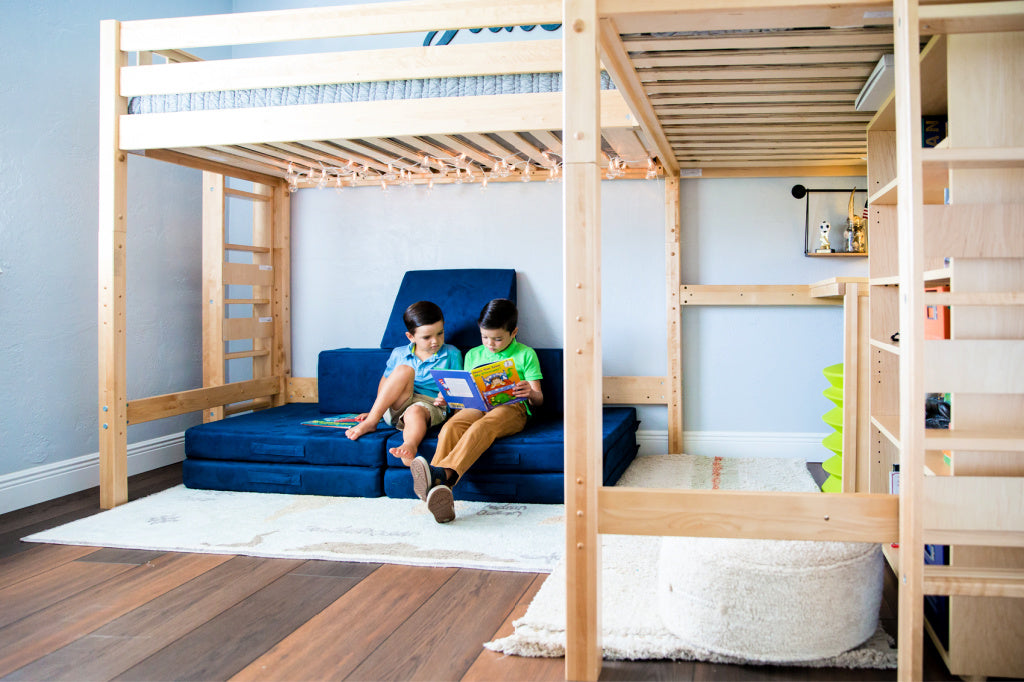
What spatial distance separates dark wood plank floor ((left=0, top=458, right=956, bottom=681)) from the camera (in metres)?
1.73

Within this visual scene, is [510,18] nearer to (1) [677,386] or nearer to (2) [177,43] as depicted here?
(2) [177,43]

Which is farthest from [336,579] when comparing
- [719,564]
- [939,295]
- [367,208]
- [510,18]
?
[367,208]

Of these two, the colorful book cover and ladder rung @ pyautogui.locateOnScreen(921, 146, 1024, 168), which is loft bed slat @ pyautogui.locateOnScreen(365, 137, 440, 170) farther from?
ladder rung @ pyautogui.locateOnScreen(921, 146, 1024, 168)

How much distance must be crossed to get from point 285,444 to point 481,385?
0.91m

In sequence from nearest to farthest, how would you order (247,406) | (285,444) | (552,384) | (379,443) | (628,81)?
(628,81) < (379,443) < (285,444) < (552,384) < (247,406)

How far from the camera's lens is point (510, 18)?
2.71 meters

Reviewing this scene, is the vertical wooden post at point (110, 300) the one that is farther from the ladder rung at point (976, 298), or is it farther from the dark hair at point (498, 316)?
Answer: the ladder rung at point (976, 298)

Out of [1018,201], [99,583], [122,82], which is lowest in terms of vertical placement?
[99,583]

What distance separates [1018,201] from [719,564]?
1.00 metres

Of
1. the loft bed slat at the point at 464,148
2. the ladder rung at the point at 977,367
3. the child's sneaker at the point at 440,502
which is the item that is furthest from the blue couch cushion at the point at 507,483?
the ladder rung at the point at 977,367

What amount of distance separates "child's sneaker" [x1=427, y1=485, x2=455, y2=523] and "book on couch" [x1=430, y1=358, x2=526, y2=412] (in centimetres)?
49

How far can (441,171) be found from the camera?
164 inches

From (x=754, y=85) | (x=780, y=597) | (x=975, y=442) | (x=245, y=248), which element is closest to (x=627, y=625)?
(x=780, y=597)

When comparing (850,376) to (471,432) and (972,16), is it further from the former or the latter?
(471,432)
